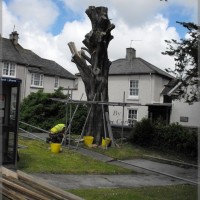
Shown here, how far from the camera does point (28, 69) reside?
1802 inches

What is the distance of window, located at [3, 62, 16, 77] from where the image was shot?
43.7 m

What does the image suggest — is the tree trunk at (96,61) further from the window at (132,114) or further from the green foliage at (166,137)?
the window at (132,114)

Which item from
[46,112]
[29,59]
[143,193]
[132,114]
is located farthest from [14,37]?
[143,193]

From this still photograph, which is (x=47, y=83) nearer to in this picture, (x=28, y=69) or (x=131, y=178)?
(x=28, y=69)

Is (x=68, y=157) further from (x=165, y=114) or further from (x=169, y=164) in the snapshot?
(x=165, y=114)

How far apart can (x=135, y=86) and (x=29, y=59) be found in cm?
1401

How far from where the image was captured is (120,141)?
22516mm

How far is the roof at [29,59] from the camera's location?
44781 millimetres

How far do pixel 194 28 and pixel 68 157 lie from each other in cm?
676

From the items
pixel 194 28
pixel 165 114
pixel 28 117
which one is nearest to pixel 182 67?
pixel 194 28

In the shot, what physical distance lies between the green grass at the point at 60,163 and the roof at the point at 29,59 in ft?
94.1

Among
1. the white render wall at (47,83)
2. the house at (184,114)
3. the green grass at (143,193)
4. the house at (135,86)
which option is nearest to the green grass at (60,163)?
the green grass at (143,193)

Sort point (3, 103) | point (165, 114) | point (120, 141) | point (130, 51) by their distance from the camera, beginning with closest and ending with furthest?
point (3, 103), point (120, 141), point (165, 114), point (130, 51)

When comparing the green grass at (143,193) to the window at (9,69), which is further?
the window at (9,69)
